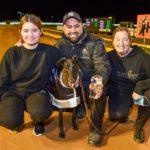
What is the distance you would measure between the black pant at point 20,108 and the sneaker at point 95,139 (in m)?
0.48

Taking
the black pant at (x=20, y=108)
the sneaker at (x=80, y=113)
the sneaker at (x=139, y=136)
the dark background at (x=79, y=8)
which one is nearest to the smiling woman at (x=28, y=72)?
the black pant at (x=20, y=108)

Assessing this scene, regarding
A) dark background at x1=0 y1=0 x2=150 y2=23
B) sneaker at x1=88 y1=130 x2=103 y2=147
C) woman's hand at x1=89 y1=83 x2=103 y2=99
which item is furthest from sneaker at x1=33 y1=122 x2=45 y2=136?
dark background at x1=0 y1=0 x2=150 y2=23

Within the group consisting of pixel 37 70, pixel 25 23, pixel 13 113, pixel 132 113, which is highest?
pixel 25 23

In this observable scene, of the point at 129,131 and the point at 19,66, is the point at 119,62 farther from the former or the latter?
the point at 19,66

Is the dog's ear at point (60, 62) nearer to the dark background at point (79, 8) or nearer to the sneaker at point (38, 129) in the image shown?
the sneaker at point (38, 129)

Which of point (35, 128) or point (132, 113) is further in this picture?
point (132, 113)

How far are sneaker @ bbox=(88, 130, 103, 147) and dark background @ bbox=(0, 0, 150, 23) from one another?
2576 centimetres

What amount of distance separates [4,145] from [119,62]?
4.94ft

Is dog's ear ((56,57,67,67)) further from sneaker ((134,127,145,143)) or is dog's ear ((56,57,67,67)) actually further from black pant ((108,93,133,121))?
sneaker ((134,127,145,143))

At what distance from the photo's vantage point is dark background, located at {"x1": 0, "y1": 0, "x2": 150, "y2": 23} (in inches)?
1273

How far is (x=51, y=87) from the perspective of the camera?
11.4 ft

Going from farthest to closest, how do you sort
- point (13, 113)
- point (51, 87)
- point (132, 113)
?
1. point (132, 113)
2. point (51, 87)
3. point (13, 113)

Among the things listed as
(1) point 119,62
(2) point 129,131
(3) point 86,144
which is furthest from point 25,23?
(2) point 129,131

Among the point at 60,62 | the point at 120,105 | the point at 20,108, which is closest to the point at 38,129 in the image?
the point at 20,108
